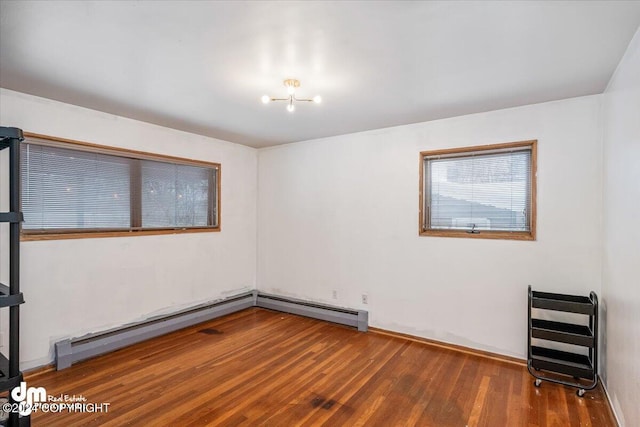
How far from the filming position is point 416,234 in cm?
369

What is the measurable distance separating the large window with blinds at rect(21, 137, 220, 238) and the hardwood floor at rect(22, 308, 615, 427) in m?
1.29

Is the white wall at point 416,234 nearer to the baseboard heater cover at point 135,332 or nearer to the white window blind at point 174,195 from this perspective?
the baseboard heater cover at point 135,332

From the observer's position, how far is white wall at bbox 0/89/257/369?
2.86m

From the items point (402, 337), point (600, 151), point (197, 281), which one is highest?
point (600, 151)


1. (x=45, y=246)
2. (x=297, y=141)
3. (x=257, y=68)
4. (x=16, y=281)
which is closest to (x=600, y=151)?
(x=257, y=68)

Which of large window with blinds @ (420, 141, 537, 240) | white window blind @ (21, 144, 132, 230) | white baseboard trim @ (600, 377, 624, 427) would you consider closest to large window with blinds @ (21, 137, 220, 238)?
white window blind @ (21, 144, 132, 230)

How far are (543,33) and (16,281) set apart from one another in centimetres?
322

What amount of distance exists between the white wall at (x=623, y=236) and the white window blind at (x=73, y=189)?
14.0ft

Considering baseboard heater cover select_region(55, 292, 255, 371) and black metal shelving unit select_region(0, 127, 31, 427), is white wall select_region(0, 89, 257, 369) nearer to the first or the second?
baseboard heater cover select_region(55, 292, 255, 371)

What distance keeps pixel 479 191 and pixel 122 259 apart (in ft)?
12.5

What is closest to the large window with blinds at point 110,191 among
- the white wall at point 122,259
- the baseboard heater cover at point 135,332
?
the white wall at point 122,259

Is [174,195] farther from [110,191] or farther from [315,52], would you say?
[315,52]

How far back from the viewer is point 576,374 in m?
2.58

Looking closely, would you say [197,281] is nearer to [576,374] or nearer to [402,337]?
[402,337]
